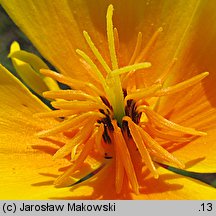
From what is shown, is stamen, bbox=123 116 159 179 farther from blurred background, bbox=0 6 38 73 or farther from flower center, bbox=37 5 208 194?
blurred background, bbox=0 6 38 73

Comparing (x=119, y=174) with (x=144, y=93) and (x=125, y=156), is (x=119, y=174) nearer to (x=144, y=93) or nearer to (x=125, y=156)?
(x=125, y=156)

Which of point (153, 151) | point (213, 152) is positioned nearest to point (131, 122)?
point (153, 151)

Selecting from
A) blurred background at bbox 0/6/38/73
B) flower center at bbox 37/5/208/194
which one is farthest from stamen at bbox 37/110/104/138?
blurred background at bbox 0/6/38/73

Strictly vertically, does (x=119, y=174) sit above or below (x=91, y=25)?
below

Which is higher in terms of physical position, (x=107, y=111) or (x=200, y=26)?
(x=200, y=26)

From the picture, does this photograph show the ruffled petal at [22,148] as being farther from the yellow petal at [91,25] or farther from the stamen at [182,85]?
the stamen at [182,85]

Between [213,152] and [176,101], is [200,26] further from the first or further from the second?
[213,152]

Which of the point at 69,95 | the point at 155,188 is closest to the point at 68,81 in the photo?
the point at 69,95
